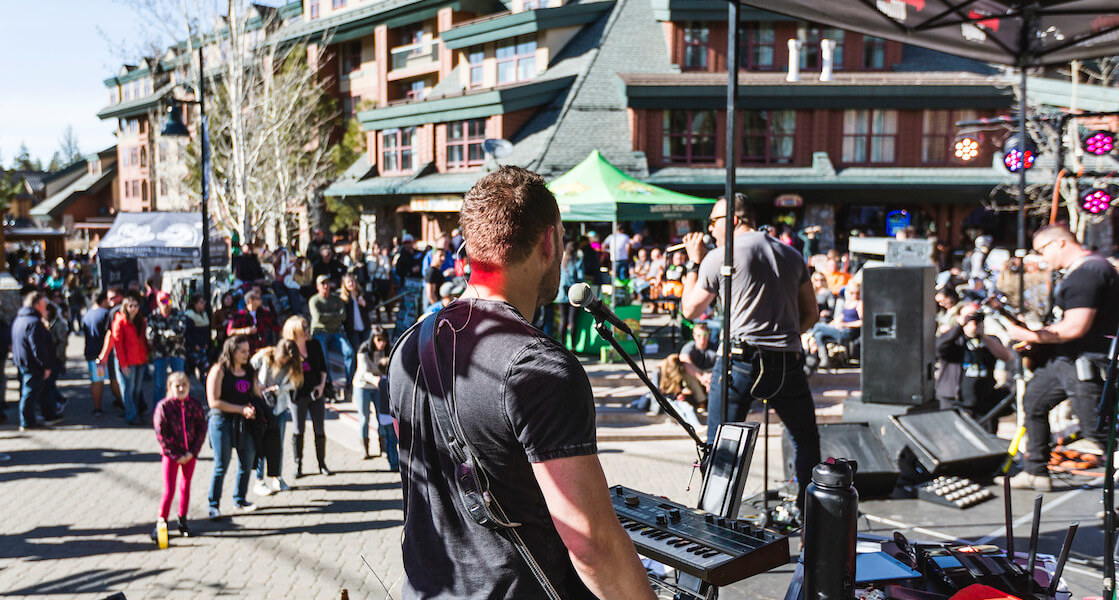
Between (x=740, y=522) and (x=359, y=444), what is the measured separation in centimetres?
799

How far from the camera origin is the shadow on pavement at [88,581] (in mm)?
5875

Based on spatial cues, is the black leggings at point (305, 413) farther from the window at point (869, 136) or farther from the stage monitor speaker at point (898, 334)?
the window at point (869, 136)

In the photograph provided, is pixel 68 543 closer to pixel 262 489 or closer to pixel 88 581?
pixel 88 581

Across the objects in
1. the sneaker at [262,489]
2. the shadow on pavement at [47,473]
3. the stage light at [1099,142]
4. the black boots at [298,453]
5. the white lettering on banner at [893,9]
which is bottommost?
the shadow on pavement at [47,473]

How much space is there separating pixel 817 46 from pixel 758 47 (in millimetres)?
1877

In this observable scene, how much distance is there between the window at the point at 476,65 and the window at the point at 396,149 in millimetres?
3034

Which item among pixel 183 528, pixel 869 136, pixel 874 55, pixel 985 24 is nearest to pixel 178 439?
pixel 183 528

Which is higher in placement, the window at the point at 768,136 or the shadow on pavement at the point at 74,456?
the window at the point at 768,136

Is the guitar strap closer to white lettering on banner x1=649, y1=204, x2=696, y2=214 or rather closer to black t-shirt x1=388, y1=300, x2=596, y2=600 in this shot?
black t-shirt x1=388, y1=300, x2=596, y2=600

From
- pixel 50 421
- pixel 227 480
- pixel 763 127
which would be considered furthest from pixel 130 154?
pixel 227 480

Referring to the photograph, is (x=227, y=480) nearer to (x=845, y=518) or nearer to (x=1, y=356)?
(x=1, y=356)

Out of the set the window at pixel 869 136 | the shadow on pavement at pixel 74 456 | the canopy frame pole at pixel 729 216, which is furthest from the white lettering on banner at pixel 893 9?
the window at pixel 869 136

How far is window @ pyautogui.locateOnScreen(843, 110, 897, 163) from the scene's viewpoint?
85.0 feet

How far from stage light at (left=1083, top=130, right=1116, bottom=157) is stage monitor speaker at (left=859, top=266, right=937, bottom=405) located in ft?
15.2
